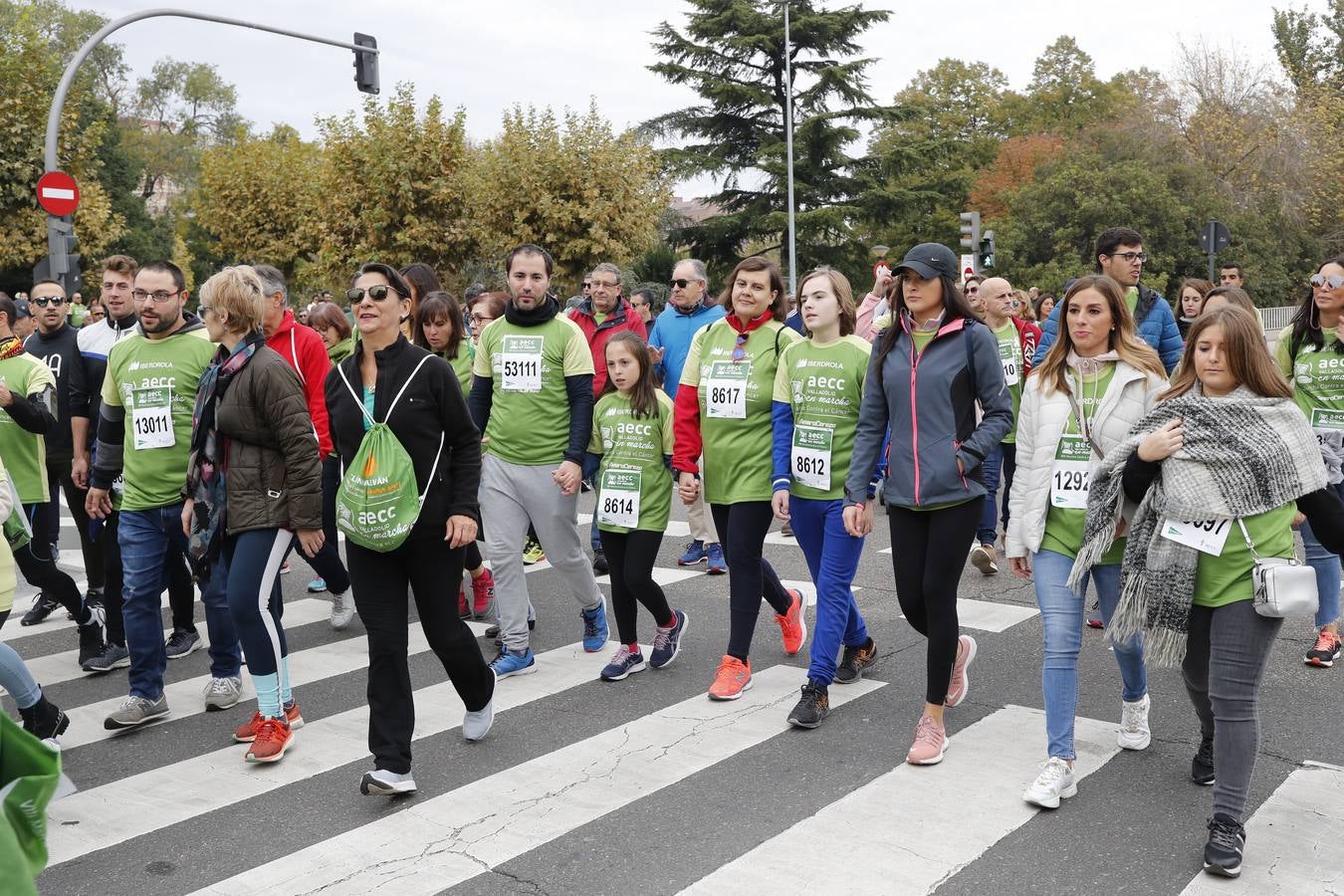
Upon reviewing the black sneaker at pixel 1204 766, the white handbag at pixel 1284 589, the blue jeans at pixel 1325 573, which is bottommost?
the black sneaker at pixel 1204 766

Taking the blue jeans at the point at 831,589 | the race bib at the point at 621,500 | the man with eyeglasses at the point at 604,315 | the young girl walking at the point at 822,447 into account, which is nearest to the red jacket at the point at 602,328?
the man with eyeglasses at the point at 604,315

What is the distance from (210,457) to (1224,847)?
156 inches

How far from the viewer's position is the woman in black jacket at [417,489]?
15.1 feet

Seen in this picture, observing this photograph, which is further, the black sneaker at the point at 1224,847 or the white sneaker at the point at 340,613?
the white sneaker at the point at 340,613

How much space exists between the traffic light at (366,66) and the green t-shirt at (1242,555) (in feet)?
58.0

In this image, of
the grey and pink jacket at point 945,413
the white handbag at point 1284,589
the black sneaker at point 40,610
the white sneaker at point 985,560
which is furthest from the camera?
the white sneaker at point 985,560

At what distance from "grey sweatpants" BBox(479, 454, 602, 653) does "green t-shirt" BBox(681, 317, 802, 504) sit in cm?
82

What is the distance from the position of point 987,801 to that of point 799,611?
88.1 inches

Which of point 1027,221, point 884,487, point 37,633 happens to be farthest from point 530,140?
point 884,487

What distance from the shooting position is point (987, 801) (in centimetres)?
442

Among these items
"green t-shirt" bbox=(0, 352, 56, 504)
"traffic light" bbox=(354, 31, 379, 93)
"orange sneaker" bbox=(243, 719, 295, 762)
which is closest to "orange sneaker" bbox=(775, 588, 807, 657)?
"orange sneaker" bbox=(243, 719, 295, 762)

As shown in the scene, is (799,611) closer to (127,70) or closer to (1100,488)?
(1100,488)

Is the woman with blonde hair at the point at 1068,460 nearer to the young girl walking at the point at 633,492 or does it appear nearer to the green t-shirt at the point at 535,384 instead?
the young girl walking at the point at 633,492

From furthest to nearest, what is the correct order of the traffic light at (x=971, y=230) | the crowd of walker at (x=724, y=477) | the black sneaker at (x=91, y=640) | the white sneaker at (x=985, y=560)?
1. the traffic light at (x=971, y=230)
2. the white sneaker at (x=985, y=560)
3. the black sneaker at (x=91, y=640)
4. the crowd of walker at (x=724, y=477)
